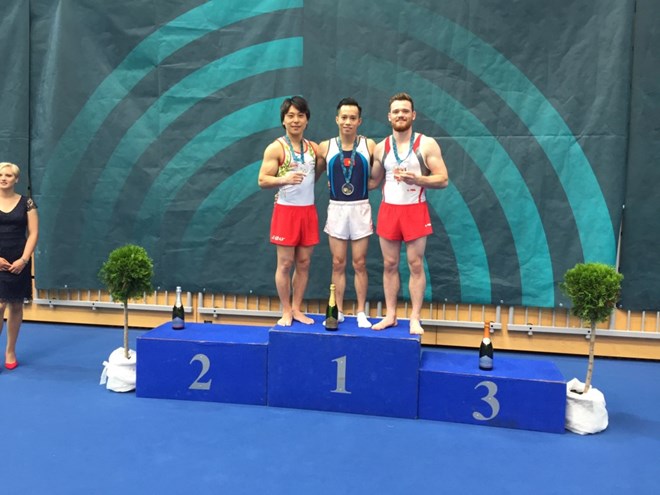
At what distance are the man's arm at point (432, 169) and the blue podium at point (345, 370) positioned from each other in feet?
3.19

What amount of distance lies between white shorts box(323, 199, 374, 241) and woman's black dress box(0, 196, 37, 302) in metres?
2.36

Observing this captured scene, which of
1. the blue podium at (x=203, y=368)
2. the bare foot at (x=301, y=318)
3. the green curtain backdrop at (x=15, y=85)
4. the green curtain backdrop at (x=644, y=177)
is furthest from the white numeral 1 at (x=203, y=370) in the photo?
the green curtain backdrop at (x=644, y=177)

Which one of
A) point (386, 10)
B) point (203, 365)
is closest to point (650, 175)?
point (386, 10)

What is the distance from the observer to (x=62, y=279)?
548 centimetres

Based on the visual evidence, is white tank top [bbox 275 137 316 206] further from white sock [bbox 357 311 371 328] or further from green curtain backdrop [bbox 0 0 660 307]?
green curtain backdrop [bbox 0 0 660 307]

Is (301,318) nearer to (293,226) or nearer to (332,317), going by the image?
(332,317)

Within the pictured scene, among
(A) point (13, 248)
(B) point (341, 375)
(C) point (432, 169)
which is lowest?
(B) point (341, 375)

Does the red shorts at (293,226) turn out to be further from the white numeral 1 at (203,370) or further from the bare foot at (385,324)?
the white numeral 1 at (203,370)

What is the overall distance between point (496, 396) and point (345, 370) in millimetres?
924

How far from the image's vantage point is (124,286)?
4004 millimetres

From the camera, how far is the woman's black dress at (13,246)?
4.21 meters

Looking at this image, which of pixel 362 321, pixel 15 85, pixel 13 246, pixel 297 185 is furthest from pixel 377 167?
pixel 15 85

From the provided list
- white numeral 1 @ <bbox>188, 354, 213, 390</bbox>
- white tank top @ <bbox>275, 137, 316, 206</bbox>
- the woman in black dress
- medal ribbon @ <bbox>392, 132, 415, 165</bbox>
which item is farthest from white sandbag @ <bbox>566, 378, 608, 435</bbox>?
the woman in black dress

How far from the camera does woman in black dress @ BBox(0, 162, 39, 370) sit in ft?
13.8
